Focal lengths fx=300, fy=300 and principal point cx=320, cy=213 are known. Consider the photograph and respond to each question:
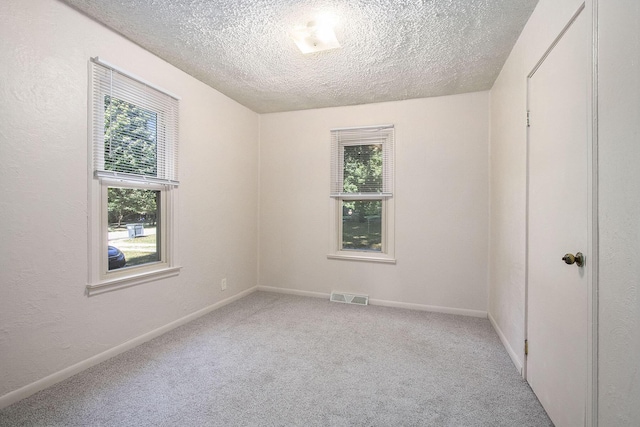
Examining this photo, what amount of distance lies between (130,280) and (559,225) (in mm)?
2941

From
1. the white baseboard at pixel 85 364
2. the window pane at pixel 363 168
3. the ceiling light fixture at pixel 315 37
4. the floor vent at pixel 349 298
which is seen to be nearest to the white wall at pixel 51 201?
the white baseboard at pixel 85 364

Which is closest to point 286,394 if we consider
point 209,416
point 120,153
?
point 209,416

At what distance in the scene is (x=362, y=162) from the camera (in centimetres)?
378

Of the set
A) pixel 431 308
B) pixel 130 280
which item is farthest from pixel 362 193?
pixel 130 280

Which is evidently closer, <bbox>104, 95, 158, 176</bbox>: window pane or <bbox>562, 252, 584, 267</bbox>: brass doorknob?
<bbox>562, 252, 584, 267</bbox>: brass doorknob

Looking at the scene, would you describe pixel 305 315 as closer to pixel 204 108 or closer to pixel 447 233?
pixel 447 233

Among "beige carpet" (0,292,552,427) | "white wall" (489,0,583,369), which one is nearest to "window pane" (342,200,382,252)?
"beige carpet" (0,292,552,427)

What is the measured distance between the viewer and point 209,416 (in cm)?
166

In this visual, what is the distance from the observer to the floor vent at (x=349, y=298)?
3.66 m

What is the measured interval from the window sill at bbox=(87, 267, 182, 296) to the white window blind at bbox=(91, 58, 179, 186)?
30.9 inches

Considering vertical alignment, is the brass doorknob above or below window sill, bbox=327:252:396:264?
above

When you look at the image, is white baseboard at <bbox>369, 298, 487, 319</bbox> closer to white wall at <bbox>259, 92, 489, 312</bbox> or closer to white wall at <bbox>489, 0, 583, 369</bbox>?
white wall at <bbox>259, 92, 489, 312</bbox>

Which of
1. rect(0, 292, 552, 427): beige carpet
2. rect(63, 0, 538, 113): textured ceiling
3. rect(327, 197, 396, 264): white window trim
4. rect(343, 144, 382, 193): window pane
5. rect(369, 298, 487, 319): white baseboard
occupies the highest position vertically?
rect(63, 0, 538, 113): textured ceiling

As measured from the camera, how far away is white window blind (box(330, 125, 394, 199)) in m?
3.64
